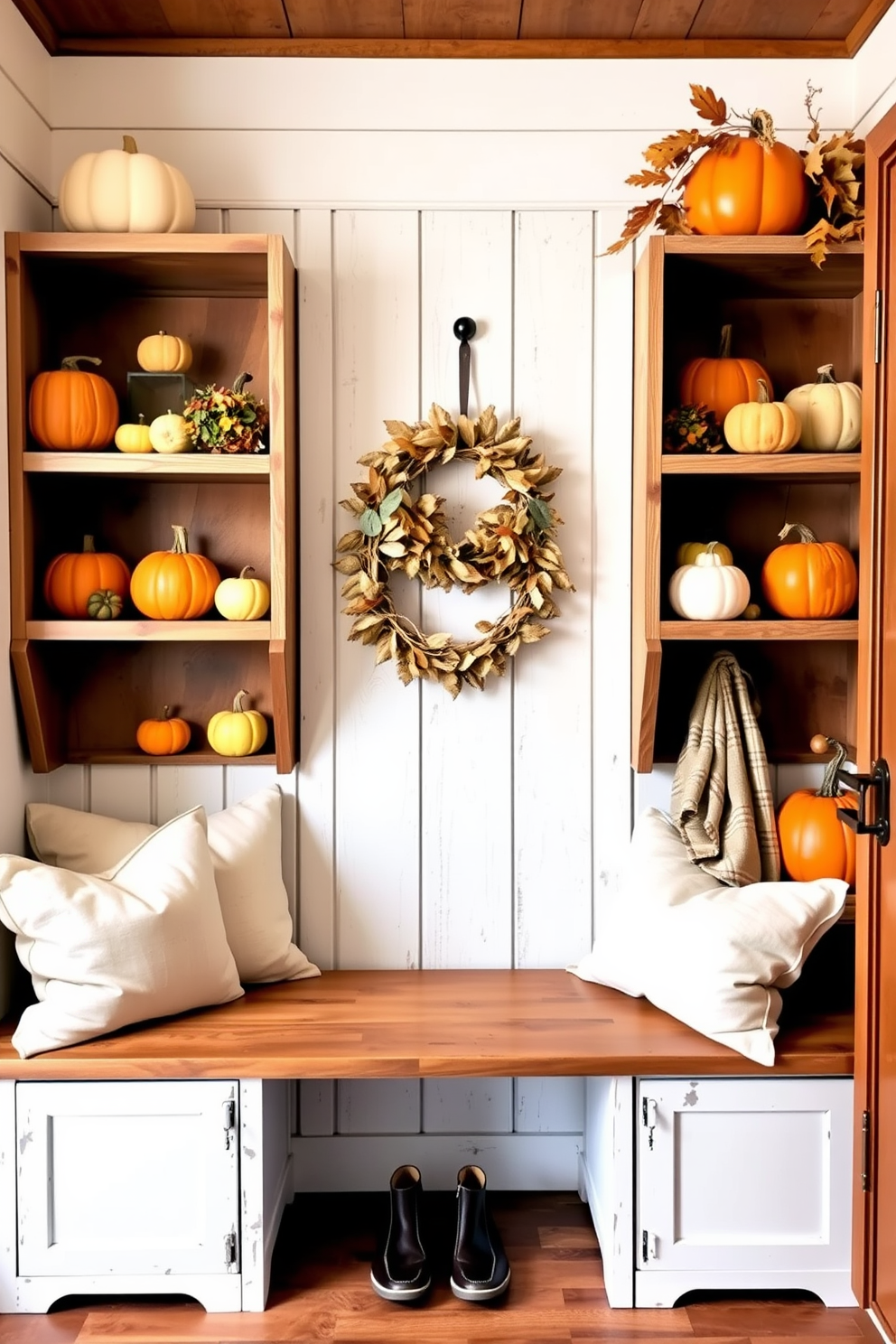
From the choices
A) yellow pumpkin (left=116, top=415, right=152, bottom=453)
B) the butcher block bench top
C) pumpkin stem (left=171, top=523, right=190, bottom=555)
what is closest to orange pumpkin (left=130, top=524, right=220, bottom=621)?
pumpkin stem (left=171, top=523, right=190, bottom=555)

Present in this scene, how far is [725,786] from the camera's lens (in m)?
2.36

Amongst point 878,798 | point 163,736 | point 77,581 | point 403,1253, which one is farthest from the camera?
point 163,736

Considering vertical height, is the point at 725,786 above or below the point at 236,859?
above

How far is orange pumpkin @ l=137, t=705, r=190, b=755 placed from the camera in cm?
245

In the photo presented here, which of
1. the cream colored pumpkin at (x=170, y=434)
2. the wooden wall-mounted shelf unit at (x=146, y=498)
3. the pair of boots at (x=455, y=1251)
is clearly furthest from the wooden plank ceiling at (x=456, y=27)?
the pair of boots at (x=455, y=1251)

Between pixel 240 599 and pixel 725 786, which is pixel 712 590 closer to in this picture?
pixel 725 786

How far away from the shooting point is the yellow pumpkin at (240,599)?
234 centimetres

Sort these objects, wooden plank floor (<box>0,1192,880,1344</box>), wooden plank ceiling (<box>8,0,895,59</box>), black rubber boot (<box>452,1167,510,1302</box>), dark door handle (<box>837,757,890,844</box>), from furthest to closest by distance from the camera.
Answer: wooden plank ceiling (<box>8,0,895,59</box>), black rubber boot (<box>452,1167,510,1302</box>), wooden plank floor (<box>0,1192,880,1344</box>), dark door handle (<box>837,757,890,844</box>)

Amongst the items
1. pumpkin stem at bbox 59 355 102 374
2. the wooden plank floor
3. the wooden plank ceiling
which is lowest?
the wooden plank floor

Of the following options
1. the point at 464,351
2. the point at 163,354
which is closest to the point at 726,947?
the point at 464,351

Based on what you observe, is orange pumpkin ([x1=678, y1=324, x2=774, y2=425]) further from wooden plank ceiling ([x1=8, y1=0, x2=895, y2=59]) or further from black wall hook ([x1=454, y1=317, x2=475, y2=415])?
wooden plank ceiling ([x1=8, y1=0, x2=895, y2=59])

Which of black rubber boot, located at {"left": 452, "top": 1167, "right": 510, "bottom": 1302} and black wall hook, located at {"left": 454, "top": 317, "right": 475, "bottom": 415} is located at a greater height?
black wall hook, located at {"left": 454, "top": 317, "right": 475, "bottom": 415}

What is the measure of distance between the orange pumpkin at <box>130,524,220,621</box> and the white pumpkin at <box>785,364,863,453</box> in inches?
52.7

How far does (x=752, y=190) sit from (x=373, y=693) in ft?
4.43
